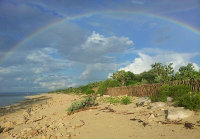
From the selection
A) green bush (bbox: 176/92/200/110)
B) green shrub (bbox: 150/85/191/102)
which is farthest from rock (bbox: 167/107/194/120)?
green shrub (bbox: 150/85/191/102)

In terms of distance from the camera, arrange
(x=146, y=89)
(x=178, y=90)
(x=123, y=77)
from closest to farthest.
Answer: (x=178, y=90) < (x=146, y=89) < (x=123, y=77)

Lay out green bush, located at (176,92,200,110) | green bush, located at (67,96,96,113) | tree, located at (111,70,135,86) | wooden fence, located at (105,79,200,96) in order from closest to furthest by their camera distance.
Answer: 1. green bush, located at (176,92,200,110)
2. green bush, located at (67,96,96,113)
3. wooden fence, located at (105,79,200,96)
4. tree, located at (111,70,135,86)

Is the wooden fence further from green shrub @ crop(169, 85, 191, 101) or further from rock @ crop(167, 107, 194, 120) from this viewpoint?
rock @ crop(167, 107, 194, 120)

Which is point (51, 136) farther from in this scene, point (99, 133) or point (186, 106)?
point (186, 106)

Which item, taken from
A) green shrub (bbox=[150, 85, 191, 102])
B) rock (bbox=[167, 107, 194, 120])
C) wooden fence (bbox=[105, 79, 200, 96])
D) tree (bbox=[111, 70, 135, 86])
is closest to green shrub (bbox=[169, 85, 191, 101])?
green shrub (bbox=[150, 85, 191, 102])

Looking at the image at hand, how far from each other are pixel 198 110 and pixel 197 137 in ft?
8.66

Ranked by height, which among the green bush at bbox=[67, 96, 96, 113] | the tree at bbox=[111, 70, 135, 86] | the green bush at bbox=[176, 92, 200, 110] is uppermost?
the tree at bbox=[111, 70, 135, 86]

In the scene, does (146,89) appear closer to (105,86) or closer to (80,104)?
(80,104)

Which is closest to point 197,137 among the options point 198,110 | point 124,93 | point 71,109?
point 198,110

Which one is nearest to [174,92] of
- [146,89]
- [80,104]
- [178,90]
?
[178,90]

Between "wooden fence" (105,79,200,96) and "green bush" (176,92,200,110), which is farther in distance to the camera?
"wooden fence" (105,79,200,96)

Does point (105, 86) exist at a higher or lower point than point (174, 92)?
higher

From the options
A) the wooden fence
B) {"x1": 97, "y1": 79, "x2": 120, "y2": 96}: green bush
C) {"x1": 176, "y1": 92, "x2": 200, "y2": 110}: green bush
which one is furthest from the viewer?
{"x1": 97, "y1": 79, "x2": 120, "y2": 96}: green bush

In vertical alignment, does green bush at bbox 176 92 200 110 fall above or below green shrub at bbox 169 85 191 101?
below
